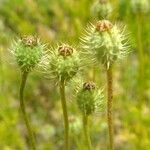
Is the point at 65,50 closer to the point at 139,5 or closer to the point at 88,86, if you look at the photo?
the point at 88,86

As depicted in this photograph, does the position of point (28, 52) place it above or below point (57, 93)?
below

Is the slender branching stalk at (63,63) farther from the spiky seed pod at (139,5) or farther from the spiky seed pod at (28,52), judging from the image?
the spiky seed pod at (139,5)

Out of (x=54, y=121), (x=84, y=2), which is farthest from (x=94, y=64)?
(x=54, y=121)

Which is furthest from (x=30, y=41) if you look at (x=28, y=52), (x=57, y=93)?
(x=57, y=93)

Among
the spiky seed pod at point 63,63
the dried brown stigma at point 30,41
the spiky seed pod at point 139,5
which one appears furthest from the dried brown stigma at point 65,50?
the spiky seed pod at point 139,5

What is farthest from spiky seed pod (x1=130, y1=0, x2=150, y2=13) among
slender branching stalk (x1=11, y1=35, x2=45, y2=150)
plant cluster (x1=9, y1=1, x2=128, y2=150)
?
slender branching stalk (x1=11, y1=35, x2=45, y2=150)

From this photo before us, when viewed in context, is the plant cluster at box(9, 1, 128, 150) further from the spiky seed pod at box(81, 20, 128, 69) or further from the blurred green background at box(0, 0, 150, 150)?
the blurred green background at box(0, 0, 150, 150)

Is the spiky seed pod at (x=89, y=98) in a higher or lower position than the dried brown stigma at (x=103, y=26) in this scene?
lower
